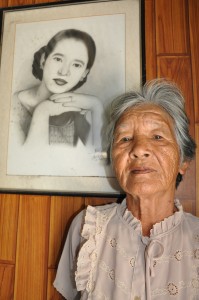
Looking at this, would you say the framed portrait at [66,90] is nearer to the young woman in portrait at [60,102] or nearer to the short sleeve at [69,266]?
the young woman in portrait at [60,102]

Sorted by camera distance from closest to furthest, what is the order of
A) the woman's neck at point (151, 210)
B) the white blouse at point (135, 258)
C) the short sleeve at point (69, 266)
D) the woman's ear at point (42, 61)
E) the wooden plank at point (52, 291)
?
the white blouse at point (135, 258) < the woman's neck at point (151, 210) < the short sleeve at point (69, 266) < the wooden plank at point (52, 291) < the woman's ear at point (42, 61)

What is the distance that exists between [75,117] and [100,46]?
0.35m

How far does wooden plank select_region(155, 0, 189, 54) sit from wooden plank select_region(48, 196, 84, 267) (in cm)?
78

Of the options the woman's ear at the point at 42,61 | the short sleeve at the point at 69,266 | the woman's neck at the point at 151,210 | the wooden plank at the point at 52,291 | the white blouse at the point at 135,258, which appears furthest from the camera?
the woman's ear at the point at 42,61

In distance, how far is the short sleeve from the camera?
0.92 metres

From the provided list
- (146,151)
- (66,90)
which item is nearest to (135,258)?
(146,151)

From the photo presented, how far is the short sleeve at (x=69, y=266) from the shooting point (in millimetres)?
921

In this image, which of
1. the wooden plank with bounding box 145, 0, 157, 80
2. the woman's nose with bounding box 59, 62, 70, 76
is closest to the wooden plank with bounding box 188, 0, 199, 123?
the wooden plank with bounding box 145, 0, 157, 80

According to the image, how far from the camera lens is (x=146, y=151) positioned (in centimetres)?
76

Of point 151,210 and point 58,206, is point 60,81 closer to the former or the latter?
point 58,206

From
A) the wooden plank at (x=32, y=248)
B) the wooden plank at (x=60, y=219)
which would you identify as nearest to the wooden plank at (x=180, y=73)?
the wooden plank at (x=60, y=219)

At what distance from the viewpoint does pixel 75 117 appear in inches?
41.9

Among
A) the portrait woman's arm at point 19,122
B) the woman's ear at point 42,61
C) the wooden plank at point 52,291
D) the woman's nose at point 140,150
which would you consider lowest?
the wooden plank at point 52,291

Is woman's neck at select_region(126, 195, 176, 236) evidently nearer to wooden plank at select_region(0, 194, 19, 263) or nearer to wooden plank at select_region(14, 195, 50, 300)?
wooden plank at select_region(14, 195, 50, 300)
